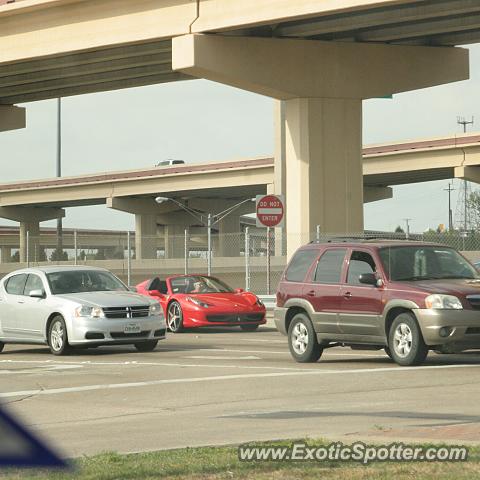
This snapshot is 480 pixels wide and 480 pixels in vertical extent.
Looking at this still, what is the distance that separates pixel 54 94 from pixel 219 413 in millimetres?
37741

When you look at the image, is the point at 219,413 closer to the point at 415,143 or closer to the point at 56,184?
the point at 415,143

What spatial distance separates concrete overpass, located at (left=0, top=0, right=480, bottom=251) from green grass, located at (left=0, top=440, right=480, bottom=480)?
25.2m

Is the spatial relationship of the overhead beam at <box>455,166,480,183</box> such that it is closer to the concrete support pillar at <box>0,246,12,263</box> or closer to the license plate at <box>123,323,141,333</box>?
the license plate at <box>123,323,141,333</box>

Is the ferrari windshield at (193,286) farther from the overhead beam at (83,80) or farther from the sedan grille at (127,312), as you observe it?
the overhead beam at (83,80)

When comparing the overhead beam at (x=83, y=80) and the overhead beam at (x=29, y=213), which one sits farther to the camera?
the overhead beam at (x=29, y=213)

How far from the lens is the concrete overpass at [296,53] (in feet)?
109

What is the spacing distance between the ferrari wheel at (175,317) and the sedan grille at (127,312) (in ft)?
22.6

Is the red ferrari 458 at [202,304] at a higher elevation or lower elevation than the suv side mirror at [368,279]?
lower

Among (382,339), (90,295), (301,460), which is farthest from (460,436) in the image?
(90,295)

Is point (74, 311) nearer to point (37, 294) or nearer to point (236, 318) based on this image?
point (37, 294)

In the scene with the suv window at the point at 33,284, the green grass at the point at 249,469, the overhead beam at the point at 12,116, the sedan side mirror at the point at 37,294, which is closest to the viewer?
the green grass at the point at 249,469

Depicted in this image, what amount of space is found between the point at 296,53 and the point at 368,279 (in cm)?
2020

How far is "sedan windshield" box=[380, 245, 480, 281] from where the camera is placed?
16109mm

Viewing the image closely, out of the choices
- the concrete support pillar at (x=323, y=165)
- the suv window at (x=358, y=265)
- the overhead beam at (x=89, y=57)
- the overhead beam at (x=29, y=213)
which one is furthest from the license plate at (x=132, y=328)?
the overhead beam at (x=29, y=213)
